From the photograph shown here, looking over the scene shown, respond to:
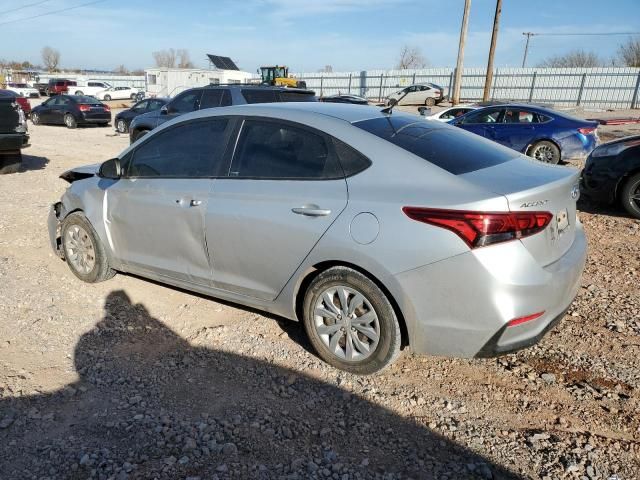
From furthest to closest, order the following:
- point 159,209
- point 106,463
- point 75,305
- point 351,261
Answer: point 75,305 → point 159,209 → point 351,261 → point 106,463

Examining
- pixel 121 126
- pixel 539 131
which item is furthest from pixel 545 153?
pixel 121 126

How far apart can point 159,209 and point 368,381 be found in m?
2.01

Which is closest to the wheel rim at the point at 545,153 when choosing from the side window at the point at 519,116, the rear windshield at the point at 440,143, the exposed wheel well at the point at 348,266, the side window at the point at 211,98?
the side window at the point at 519,116

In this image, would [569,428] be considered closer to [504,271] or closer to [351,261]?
[504,271]

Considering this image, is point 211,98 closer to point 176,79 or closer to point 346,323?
point 346,323

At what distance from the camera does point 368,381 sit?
3.17 metres

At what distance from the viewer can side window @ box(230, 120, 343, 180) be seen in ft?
10.4

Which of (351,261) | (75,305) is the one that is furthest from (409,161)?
(75,305)

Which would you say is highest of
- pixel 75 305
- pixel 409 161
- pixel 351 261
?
pixel 409 161

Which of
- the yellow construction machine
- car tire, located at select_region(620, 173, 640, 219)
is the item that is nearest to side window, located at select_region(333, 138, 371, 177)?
car tire, located at select_region(620, 173, 640, 219)

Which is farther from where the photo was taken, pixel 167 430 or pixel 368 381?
pixel 368 381

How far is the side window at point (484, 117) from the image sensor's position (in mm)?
11484

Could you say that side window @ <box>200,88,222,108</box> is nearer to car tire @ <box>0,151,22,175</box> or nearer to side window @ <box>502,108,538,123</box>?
car tire @ <box>0,151,22,175</box>

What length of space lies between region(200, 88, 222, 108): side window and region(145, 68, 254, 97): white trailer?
98.9 feet
